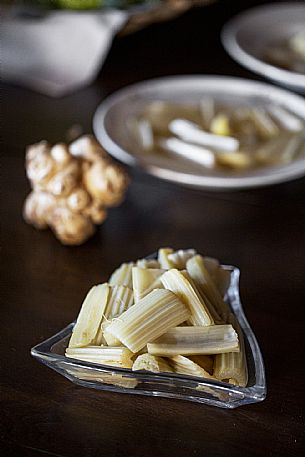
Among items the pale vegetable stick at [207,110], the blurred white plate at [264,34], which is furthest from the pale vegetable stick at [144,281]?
the blurred white plate at [264,34]

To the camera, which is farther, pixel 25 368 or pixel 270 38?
pixel 270 38

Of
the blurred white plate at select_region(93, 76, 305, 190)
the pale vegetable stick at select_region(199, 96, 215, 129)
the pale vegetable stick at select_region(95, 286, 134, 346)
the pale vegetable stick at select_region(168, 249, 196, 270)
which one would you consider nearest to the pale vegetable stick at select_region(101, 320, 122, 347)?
the pale vegetable stick at select_region(95, 286, 134, 346)

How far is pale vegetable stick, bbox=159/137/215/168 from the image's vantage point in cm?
94

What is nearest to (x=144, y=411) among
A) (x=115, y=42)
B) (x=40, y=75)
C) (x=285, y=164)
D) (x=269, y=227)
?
(x=269, y=227)

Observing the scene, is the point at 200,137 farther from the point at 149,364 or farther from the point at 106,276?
the point at 149,364

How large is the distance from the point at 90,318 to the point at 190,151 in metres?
0.39

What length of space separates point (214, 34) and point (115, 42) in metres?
0.19

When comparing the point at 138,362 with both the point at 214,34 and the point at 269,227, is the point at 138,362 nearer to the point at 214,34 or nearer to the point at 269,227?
the point at 269,227

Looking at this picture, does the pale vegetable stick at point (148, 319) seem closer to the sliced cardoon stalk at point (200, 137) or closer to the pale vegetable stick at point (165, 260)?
the pale vegetable stick at point (165, 260)

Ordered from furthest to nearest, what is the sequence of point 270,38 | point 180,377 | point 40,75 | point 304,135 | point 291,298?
point 270,38, point 40,75, point 304,135, point 291,298, point 180,377

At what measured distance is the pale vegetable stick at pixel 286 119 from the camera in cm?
103

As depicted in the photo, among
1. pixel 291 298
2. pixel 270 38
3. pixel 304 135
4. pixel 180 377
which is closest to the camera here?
pixel 180 377

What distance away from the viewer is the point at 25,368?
0.65 meters

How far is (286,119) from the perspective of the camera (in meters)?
1.05
